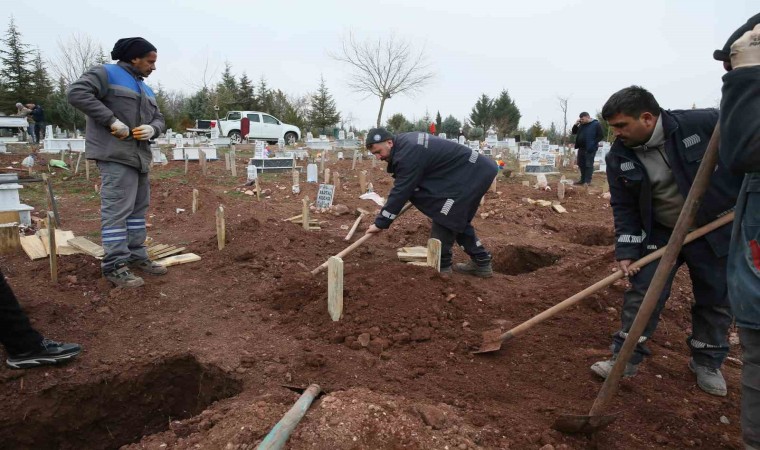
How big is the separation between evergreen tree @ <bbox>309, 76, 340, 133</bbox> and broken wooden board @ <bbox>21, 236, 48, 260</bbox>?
34884 millimetres

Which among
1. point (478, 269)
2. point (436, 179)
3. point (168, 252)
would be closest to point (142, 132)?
point (168, 252)

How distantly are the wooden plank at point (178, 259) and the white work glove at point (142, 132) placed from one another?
126 cm

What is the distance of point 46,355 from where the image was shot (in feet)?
9.37

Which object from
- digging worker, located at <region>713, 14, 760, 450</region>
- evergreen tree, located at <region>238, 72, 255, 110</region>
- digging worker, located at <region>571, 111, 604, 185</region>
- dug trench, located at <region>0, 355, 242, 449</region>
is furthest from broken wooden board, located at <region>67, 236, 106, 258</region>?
evergreen tree, located at <region>238, 72, 255, 110</region>

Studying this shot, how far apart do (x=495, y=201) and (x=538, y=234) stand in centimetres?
198

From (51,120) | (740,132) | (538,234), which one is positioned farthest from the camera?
(51,120)

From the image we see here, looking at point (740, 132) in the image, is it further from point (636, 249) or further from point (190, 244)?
point (190, 244)

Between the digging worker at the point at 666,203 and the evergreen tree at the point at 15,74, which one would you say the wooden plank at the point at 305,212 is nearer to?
the digging worker at the point at 666,203

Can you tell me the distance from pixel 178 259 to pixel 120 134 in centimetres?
145

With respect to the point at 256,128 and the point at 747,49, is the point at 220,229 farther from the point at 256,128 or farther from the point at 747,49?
the point at 256,128

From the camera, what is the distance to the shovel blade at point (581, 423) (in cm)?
213

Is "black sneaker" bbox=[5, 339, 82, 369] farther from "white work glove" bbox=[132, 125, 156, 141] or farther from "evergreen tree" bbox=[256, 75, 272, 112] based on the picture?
"evergreen tree" bbox=[256, 75, 272, 112]

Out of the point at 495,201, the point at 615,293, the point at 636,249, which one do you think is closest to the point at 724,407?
the point at 636,249

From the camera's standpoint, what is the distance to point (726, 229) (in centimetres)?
242
